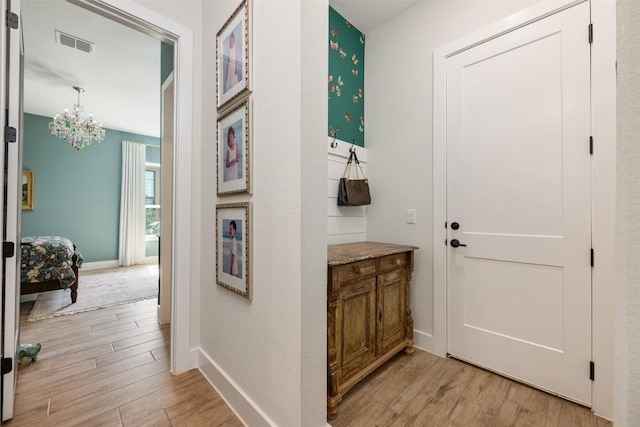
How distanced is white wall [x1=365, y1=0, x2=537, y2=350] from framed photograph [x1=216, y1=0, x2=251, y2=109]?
146 cm

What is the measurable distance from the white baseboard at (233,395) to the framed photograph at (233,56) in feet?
5.40

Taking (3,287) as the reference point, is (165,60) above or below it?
above

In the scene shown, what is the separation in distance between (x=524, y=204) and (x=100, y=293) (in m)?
5.04

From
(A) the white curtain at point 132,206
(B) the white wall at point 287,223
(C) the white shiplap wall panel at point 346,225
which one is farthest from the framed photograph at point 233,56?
(A) the white curtain at point 132,206

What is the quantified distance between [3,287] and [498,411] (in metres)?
2.73

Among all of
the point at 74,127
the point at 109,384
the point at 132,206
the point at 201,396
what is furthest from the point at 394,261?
the point at 132,206

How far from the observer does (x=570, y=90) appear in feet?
5.36

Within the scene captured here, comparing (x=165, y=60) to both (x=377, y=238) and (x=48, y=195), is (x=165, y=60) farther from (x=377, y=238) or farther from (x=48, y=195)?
(x=48, y=195)

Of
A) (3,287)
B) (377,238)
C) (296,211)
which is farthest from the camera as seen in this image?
(377,238)

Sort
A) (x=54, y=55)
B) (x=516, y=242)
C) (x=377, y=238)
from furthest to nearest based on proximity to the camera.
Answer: (x=54, y=55) → (x=377, y=238) → (x=516, y=242)

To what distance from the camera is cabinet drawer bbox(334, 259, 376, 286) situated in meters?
1.54

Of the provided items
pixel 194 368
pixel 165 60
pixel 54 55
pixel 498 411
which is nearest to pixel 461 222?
pixel 498 411

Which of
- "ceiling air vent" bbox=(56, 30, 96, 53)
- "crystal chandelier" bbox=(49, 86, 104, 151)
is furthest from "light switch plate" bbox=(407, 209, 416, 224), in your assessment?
"crystal chandelier" bbox=(49, 86, 104, 151)

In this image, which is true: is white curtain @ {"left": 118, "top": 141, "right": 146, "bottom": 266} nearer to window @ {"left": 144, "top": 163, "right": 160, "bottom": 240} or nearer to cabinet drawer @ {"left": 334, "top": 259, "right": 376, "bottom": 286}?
window @ {"left": 144, "top": 163, "right": 160, "bottom": 240}
